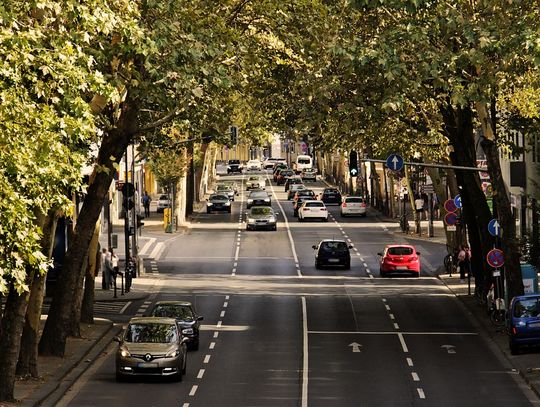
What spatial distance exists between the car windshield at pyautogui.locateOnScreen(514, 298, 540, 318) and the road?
4.54 feet

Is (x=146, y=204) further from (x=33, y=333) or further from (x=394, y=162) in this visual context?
(x=33, y=333)

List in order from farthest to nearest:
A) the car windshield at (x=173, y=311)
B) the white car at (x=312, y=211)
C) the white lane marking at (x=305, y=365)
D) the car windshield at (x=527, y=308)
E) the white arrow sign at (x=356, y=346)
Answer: the white car at (x=312, y=211), the white arrow sign at (x=356, y=346), the car windshield at (x=173, y=311), the car windshield at (x=527, y=308), the white lane marking at (x=305, y=365)

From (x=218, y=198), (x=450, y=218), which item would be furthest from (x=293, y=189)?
(x=450, y=218)

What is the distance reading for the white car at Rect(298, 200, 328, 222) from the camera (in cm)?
9831

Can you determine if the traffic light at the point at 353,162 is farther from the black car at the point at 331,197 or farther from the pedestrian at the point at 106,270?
the black car at the point at 331,197

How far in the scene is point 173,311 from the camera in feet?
138

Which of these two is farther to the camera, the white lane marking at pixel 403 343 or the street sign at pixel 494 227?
the street sign at pixel 494 227

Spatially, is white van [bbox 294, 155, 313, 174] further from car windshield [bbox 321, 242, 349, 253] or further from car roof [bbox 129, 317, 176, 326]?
car roof [bbox 129, 317, 176, 326]

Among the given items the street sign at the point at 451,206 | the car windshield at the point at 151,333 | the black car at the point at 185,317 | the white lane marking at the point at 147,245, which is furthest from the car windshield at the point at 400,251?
the car windshield at the point at 151,333

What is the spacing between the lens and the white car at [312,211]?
98312 millimetres

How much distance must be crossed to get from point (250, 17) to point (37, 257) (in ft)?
55.4

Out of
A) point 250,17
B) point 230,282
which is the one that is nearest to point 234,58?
point 250,17

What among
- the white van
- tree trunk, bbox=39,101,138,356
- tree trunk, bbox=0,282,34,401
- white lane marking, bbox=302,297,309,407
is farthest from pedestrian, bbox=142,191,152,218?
the white van

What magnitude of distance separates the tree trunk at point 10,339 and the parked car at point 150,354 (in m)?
3.60
